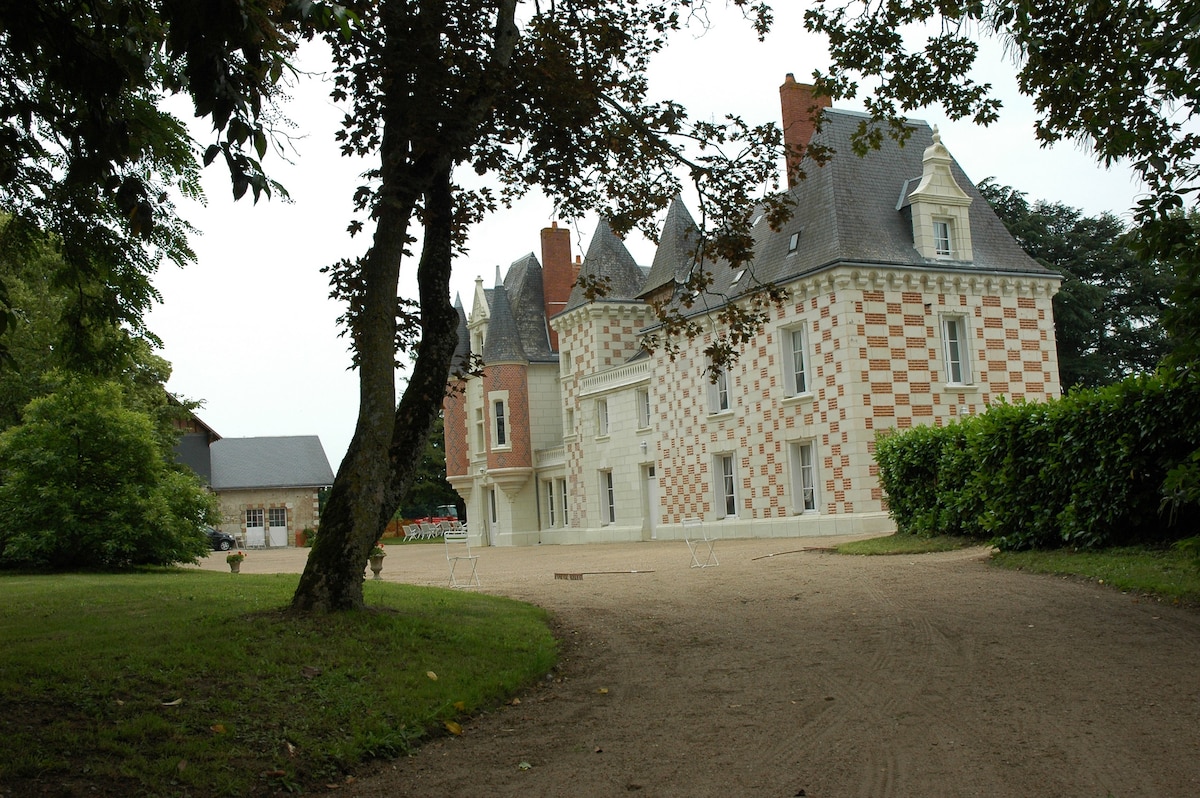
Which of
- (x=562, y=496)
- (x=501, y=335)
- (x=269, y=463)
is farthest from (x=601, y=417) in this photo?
(x=269, y=463)

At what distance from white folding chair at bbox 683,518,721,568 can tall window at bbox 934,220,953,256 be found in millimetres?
9535

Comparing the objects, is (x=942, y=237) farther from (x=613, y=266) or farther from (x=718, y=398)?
(x=613, y=266)

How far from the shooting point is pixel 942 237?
2738 centimetres

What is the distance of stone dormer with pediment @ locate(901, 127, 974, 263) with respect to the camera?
87.8 ft

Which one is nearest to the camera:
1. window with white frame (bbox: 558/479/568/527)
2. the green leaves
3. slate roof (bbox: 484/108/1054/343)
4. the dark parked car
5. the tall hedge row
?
the tall hedge row

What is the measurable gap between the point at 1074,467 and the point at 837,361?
40.2ft

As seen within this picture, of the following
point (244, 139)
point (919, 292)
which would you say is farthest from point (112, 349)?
point (919, 292)

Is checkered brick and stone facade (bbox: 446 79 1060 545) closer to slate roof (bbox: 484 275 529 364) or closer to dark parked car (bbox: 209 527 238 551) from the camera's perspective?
slate roof (bbox: 484 275 529 364)

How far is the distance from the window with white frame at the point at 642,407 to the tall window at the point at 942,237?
10.2 metres

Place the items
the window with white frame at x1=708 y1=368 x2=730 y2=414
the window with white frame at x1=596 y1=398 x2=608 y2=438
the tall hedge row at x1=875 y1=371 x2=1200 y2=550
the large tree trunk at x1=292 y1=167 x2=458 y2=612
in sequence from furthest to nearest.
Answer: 1. the window with white frame at x1=596 y1=398 x2=608 y2=438
2. the window with white frame at x1=708 y1=368 x2=730 y2=414
3. the tall hedge row at x1=875 y1=371 x2=1200 y2=550
4. the large tree trunk at x1=292 y1=167 x2=458 y2=612

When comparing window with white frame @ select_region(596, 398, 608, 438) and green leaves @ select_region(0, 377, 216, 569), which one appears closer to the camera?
green leaves @ select_region(0, 377, 216, 569)

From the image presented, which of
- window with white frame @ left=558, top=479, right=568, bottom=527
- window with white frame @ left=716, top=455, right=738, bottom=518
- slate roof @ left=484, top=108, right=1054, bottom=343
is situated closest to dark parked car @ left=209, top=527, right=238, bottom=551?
window with white frame @ left=558, top=479, right=568, bottom=527

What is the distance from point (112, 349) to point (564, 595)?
239 inches

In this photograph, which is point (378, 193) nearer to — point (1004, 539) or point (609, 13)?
point (609, 13)
